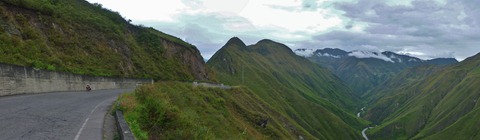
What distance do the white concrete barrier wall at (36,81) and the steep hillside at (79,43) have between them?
2030 millimetres

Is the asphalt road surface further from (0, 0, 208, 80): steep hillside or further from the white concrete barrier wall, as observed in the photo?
(0, 0, 208, 80): steep hillside

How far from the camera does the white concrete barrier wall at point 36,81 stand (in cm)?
2544

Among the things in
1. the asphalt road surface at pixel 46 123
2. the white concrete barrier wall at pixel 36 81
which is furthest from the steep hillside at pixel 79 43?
the asphalt road surface at pixel 46 123

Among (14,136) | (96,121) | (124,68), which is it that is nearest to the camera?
(14,136)

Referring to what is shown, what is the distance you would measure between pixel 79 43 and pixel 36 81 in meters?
26.1

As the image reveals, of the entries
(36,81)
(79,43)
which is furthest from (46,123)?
(79,43)

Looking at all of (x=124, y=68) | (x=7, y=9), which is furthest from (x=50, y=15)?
(x=124, y=68)

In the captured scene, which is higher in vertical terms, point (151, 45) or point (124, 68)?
point (151, 45)

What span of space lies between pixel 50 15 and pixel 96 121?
39071 millimetres

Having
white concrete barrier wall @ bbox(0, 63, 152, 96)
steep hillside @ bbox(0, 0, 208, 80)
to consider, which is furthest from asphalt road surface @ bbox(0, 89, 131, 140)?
steep hillside @ bbox(0, 0, 208, 80)

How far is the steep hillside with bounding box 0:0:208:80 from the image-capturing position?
126 feet

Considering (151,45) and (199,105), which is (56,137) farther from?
(151,45)

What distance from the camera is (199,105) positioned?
42531mm

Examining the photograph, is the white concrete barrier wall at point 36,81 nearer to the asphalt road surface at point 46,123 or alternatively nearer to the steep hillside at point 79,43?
the steep hillside at point 79,43
